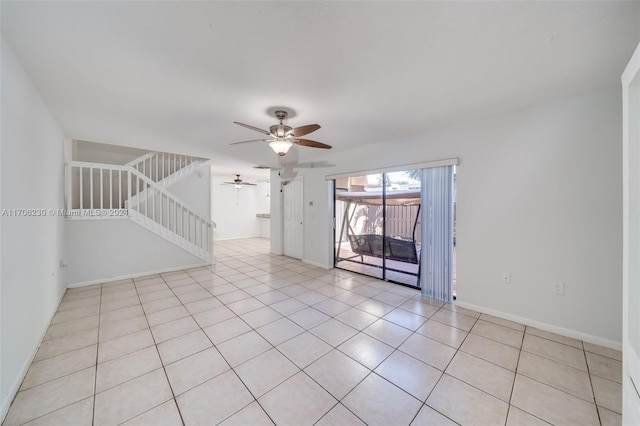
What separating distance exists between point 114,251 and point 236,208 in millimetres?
5173

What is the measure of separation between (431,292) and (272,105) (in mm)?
3348

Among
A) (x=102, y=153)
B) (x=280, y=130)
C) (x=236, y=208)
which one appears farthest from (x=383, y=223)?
(x=236, y=208)

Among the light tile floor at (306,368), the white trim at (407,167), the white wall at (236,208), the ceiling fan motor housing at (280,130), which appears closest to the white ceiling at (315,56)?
the ceiling fan motor housing at (280,130)

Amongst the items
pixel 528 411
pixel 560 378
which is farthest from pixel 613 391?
pixel 528 411

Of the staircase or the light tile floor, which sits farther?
the staircase

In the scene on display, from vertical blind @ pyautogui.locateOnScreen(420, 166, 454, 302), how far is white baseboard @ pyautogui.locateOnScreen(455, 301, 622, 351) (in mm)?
427

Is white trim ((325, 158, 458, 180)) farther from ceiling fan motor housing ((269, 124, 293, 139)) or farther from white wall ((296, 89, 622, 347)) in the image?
ceiling fan motor housing ((269, 124, 293, 139))

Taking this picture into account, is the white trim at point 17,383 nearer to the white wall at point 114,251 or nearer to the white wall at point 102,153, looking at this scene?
the white wall at point 114,251

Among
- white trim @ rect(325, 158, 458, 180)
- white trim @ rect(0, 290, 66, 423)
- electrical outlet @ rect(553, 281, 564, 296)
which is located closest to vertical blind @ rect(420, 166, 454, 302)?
white trim @ rect(325, 158, 458, 180)

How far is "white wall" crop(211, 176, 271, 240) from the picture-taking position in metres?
8.84

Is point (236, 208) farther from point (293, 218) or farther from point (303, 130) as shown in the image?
point (303, 130)

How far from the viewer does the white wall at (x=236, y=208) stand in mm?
8836

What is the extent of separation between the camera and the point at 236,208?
30.5 ft

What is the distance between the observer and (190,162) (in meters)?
5.62
